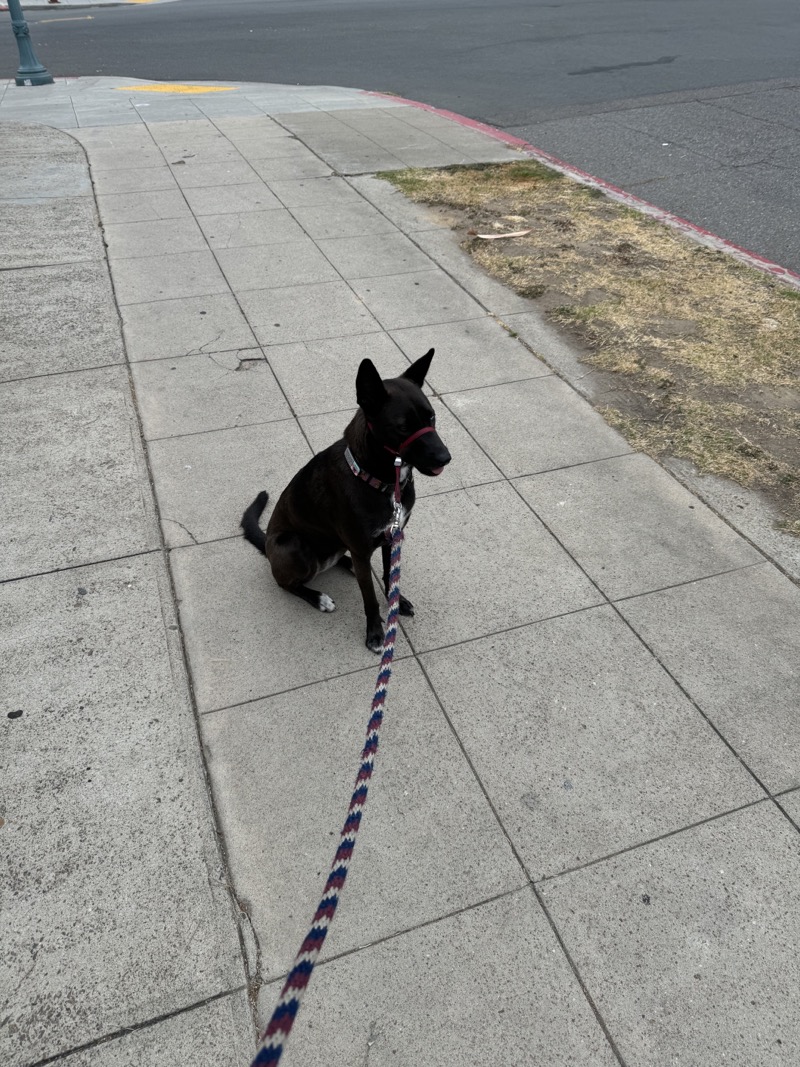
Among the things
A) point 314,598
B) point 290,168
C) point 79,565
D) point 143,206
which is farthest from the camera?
point 290,168

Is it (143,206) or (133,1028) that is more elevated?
(143,206)

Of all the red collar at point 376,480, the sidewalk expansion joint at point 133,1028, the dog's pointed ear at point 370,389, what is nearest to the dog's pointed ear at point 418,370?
the dog's pointed ear at point 370,389

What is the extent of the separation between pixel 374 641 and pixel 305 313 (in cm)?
399

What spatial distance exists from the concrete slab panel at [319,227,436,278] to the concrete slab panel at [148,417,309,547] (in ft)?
9.66

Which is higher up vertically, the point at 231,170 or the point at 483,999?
the point at 231,170

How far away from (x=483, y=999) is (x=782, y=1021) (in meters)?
0.94

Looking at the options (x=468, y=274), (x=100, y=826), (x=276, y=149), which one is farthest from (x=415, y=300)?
(x=276, y=149)

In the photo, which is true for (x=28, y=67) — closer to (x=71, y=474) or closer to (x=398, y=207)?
(x=398, y=207)

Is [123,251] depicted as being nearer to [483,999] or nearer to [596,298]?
[596,298]

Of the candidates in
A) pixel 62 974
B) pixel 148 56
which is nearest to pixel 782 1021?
pixel 62 974

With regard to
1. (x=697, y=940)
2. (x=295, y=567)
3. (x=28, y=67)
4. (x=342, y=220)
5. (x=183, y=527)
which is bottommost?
(x=697, y=940)

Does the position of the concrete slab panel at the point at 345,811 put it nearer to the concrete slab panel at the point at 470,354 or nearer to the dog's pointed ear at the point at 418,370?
the dog's pointed ear at the point at 418,370

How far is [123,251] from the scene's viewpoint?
7.88 metres

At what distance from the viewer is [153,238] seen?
320 inches
